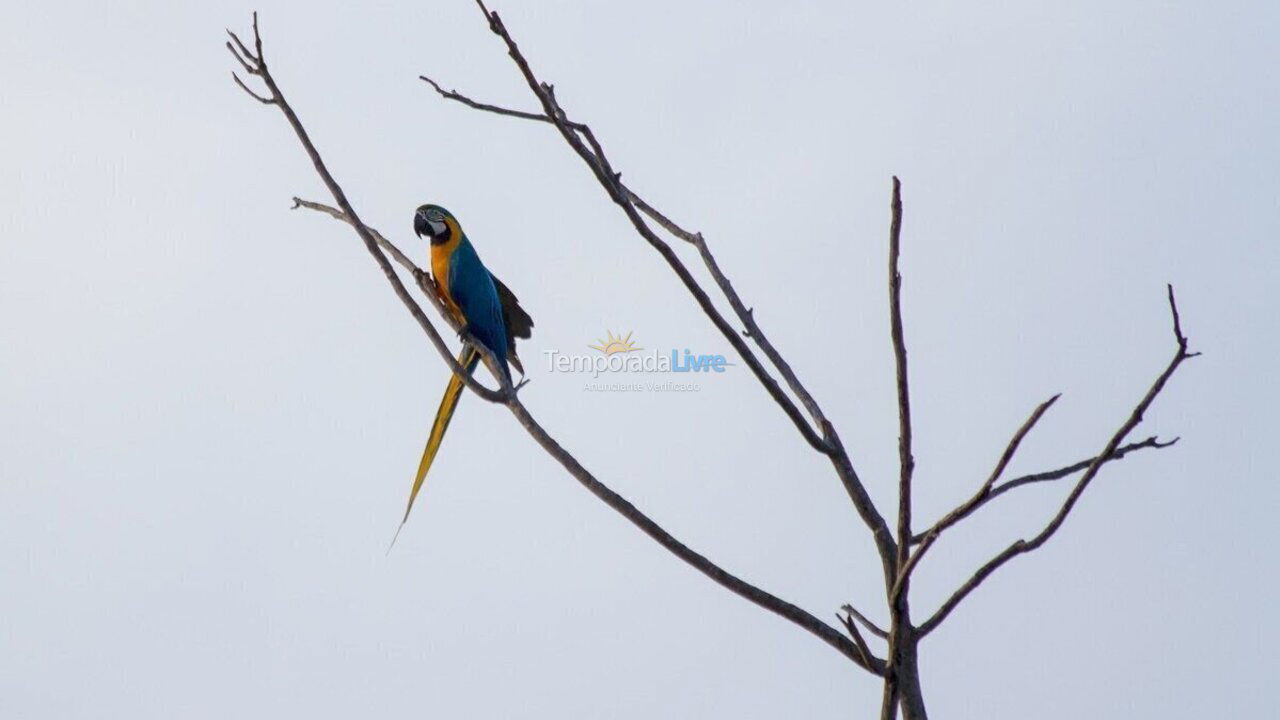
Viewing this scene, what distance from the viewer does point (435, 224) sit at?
6.17m

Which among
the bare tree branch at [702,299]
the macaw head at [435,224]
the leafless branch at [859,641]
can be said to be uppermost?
the macaw head at [435,224]

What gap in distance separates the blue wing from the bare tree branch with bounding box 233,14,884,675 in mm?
2692

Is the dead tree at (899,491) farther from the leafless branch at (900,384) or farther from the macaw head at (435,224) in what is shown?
the macaw head at (435,224)

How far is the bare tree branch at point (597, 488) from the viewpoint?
7.00 ft

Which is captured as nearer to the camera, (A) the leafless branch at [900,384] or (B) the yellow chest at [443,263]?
(A) the leafless branch at [900,384]

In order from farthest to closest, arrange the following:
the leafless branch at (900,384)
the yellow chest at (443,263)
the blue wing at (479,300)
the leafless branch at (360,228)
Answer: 1. the yellow chest at (443,263)
2. the blue wing at (479,300)
3. the leafless branch at (360,228)
4. the leafless branch at (900,384)

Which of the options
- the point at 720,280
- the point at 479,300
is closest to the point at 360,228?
the point at 720,280

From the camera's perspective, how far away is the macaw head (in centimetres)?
607

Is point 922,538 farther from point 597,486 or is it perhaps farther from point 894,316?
point 597,486

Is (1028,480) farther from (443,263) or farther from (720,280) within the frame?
(443,263)

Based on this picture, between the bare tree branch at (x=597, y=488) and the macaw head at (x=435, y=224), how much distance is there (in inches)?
122

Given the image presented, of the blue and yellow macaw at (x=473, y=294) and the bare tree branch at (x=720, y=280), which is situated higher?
the blue and yellow macaw at (x=473, y=294)

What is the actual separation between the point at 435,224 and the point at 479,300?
63 cm

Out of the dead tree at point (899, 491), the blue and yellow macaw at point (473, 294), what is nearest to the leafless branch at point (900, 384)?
the dead tree at point (899, 491)
